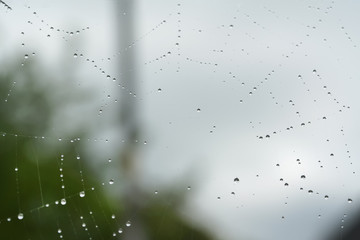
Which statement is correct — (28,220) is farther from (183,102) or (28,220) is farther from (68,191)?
(183,102)

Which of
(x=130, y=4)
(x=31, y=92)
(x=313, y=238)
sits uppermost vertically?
(x=130, y=4)

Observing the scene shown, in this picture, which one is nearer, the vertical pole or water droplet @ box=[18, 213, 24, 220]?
water droplet @ box=[18, 213, 24, 220]

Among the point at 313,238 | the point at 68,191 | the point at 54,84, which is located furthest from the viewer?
the point at 54,84

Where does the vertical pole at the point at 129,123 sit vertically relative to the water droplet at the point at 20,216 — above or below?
above

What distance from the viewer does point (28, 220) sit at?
1.39 metres

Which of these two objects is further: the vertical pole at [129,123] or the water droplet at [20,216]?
the vertical pole at [129,123]

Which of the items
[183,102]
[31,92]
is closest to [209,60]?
[183,102]

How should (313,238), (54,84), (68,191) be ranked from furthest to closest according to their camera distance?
1. (54,84)
2. (68,191)
3. (313,238)

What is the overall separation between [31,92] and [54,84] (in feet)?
0.22

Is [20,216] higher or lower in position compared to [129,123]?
lower

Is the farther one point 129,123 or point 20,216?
point 129,123

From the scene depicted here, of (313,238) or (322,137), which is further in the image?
(322,137)

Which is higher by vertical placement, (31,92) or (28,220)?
(31,92)

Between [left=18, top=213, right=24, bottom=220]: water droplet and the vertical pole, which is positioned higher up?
the vertical pole
